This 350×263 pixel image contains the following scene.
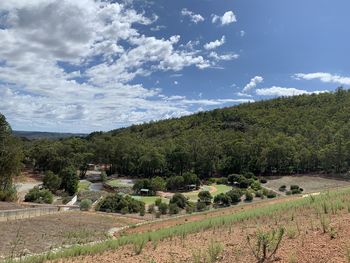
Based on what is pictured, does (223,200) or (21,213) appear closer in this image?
(21,213)

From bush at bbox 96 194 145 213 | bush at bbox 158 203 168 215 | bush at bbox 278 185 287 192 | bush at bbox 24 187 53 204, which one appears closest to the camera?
bush at bbox 96 194 145 213

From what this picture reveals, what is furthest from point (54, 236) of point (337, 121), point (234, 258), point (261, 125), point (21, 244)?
point (261, 125)

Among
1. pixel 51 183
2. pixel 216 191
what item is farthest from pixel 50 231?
pixel 216 191

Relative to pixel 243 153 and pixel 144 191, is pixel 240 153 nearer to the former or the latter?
pixel 243 153

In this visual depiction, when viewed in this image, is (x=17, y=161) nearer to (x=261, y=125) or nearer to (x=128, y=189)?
(x=128, y=189)

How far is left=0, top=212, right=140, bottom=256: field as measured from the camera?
18.4 m

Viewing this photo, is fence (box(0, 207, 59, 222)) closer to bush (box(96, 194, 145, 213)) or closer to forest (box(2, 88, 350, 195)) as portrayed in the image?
bush (box(96, 194, 145, 213))

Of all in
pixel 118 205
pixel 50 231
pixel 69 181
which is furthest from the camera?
pixel 69 181

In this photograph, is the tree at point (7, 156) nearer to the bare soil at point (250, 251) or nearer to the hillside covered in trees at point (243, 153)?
the bare soil at point (250, 251)

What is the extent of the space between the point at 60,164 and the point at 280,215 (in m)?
85.1

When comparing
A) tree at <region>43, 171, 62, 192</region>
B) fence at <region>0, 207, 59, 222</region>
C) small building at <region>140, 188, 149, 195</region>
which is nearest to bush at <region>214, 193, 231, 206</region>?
small building at <region>140, 188, 149, 195</region>

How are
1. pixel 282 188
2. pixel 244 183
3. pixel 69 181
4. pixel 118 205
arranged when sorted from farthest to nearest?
pixel 244 183 < pixel 69 181 < pixel 282 188 < pixel 118 205

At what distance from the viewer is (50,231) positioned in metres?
23.0

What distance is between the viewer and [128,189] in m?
79.0
